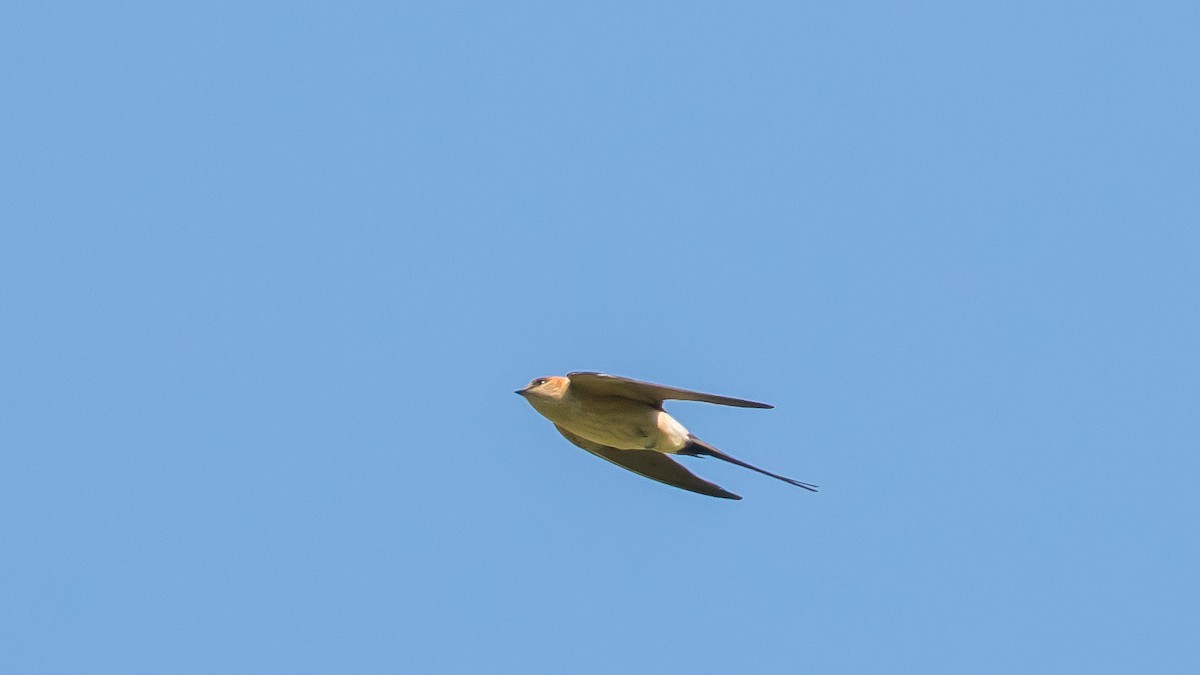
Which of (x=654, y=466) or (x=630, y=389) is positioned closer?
(x=630, y=389)

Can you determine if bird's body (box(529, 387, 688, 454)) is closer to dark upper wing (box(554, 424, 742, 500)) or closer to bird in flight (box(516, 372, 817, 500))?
bird in flight (box(516, 372, 817, 500))

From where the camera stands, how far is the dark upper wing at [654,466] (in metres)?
13.2

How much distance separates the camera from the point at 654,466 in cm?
1336

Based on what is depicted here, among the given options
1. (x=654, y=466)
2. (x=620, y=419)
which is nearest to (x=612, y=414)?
(x=620, y=419)

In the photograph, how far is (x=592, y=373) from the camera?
12.0 metres

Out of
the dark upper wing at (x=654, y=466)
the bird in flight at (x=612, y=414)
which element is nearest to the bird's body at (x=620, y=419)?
the bird in flight at (x=612, y=414)

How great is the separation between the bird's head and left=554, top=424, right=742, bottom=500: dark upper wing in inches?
21.3

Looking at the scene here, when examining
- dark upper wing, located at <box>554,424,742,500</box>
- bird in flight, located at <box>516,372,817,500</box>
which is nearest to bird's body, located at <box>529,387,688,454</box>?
bird in flight, located at <box>516,372,817,500</box>

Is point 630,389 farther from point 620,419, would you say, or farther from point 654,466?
point 654,466

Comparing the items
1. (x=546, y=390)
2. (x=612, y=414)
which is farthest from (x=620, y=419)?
(x=546, y=390)

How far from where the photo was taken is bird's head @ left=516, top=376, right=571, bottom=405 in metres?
12.5

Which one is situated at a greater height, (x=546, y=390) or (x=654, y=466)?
(x=546, y=390)

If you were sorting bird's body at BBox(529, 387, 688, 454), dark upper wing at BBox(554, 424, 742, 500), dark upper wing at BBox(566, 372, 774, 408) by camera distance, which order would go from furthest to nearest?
dark upper wing at BBox(554, 424, 742, 500) < bird's body at BBox(529, 387, 688, 454) < dark upper wing at BBox(566, 372, 774, 408)

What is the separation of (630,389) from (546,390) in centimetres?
80
